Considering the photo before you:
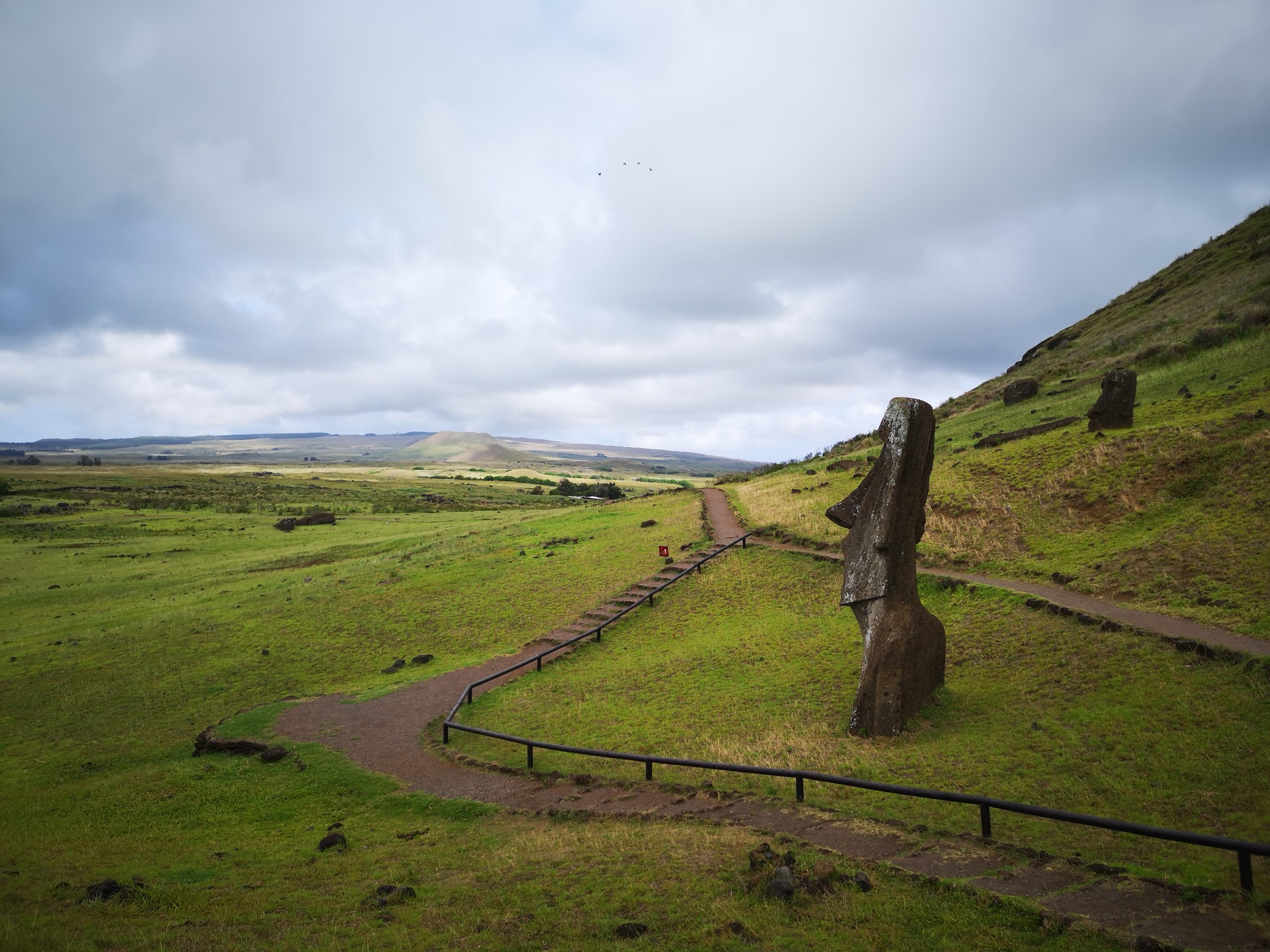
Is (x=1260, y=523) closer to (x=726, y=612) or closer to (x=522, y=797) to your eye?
(x=726, y=612)

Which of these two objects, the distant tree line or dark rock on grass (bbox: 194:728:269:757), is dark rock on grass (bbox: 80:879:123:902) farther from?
the distant tree line

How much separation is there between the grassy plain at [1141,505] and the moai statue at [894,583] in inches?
291

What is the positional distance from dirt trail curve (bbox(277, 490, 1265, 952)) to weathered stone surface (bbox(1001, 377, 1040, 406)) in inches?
1832

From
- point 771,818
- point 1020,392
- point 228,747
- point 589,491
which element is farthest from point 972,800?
point 589,491

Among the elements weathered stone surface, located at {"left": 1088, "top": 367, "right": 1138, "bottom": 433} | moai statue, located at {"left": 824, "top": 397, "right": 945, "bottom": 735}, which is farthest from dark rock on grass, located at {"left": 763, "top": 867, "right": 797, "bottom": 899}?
weathered stone surface, located at {"left": 1088, "top": 367, "right": 1138, "bottom": 433}

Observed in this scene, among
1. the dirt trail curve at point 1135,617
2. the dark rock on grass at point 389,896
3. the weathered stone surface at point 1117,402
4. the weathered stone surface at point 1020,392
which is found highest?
the weathered stone surface at point 1020,392

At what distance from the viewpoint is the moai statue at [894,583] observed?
15.2 meters

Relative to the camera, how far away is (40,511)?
74.8 metres

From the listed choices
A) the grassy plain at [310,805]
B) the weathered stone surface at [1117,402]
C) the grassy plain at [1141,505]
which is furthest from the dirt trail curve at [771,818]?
the weathered stone surface at [1117,402]

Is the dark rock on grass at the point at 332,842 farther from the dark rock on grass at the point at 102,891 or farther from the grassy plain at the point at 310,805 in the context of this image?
the dark rock on grass at the point at 102,891

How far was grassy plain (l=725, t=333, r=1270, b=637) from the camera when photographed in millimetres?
18719

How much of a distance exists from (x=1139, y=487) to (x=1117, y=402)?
804 centimetres

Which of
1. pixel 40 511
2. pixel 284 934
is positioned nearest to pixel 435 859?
pixel 284 934

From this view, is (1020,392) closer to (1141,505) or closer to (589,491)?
(1141,505)
